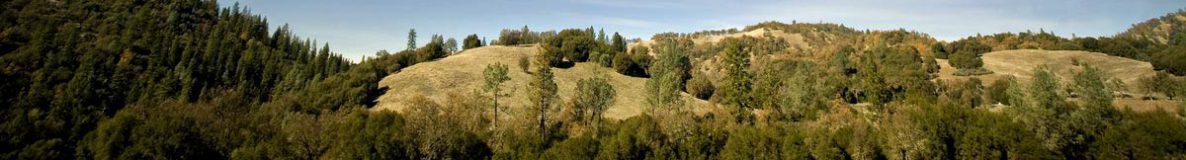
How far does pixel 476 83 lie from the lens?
9350cm

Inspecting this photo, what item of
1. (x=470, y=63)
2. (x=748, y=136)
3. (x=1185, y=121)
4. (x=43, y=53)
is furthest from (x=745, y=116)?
(x=43, y=53)

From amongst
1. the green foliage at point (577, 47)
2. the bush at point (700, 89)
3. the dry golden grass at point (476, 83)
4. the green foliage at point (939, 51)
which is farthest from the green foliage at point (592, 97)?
the green foliage at point (939, 51)

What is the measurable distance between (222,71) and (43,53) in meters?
39.5

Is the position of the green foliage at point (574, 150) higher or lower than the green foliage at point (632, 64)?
lower

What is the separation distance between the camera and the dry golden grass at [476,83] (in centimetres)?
8181

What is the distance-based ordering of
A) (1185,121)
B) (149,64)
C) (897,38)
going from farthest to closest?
(897,38)
(149,64)
(1185,121)

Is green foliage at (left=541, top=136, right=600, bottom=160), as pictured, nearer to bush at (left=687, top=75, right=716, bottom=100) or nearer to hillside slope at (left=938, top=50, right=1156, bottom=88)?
bush at (left=687, top=75, right=716, bottom=100)

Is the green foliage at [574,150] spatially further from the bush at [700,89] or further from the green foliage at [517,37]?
the green foliage at [517,37]

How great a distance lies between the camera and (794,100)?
221 ft

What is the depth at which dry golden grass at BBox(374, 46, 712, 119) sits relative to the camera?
268 feet

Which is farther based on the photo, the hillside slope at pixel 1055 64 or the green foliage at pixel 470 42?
the green foliage at pixel 470 42

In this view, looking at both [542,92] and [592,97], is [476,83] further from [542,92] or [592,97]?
[542,92]

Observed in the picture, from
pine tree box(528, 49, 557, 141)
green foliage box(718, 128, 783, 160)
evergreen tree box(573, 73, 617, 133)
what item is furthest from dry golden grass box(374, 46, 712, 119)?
green foliage box(718, 128, 783, 160)

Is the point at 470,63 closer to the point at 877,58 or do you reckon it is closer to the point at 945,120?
the point at 945,120
